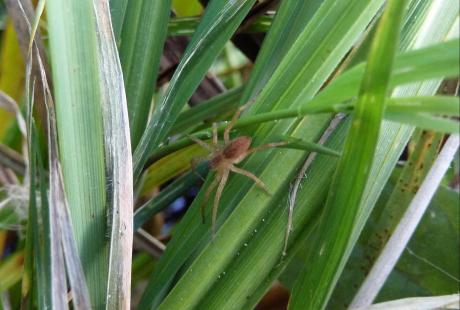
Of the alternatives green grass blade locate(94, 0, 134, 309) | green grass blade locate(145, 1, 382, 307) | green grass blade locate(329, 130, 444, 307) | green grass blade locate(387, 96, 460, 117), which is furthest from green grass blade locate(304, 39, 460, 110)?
green grass blade locate(329, 130, 444, 307)

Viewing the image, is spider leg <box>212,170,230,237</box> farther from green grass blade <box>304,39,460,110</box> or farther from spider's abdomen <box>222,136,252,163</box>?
green grass blade <box>304,39,460,110</box>

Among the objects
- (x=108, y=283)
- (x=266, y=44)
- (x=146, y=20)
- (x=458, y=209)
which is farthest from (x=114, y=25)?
(x=458, y=209)

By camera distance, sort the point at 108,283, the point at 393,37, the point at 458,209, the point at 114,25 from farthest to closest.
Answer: the point at 458,209
the point at 114,25
the point at 108,283
the point at 393,37

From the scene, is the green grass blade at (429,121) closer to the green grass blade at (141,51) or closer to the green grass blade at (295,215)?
the green grass blade at (295,215)

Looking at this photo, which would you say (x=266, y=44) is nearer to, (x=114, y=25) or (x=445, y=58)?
(x=114, y=25)

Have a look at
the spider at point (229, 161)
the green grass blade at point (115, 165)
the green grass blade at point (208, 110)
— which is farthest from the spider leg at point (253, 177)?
the green grass blade at point (208, 110)

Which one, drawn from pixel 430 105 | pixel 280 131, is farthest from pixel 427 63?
A: pixel 280 131
